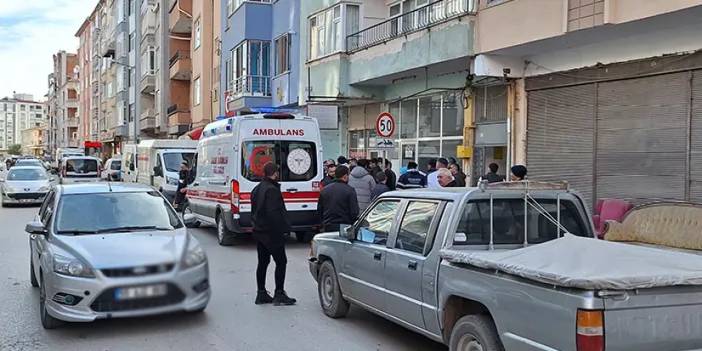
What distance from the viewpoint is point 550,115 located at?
1366 centimetres

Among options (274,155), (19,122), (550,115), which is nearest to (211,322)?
(274,155)

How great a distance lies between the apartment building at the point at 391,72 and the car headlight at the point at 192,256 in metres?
8.56

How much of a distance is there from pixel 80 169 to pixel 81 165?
248mm

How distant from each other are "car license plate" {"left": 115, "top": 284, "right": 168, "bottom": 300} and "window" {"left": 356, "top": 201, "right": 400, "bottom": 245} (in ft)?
6.76

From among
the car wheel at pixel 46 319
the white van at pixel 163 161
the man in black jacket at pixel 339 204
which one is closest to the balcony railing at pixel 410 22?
the man in black jacket at pixel 339 204

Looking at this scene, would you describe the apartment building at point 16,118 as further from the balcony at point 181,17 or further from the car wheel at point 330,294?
the car wheel at point 330,294

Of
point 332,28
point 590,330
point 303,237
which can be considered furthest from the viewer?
point 332,28

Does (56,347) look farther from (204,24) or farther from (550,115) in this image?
(204,24)

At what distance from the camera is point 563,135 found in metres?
13.3

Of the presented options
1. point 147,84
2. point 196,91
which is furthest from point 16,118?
point 196,91

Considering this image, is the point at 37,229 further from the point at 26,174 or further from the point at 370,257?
the point at 26,174

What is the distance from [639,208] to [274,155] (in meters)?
6.61

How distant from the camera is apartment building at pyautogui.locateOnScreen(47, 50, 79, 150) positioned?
105 metres

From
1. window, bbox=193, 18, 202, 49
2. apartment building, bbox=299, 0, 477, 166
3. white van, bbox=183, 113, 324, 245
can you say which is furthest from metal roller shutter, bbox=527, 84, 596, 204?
window, bbox=193, 18, 202, 49
